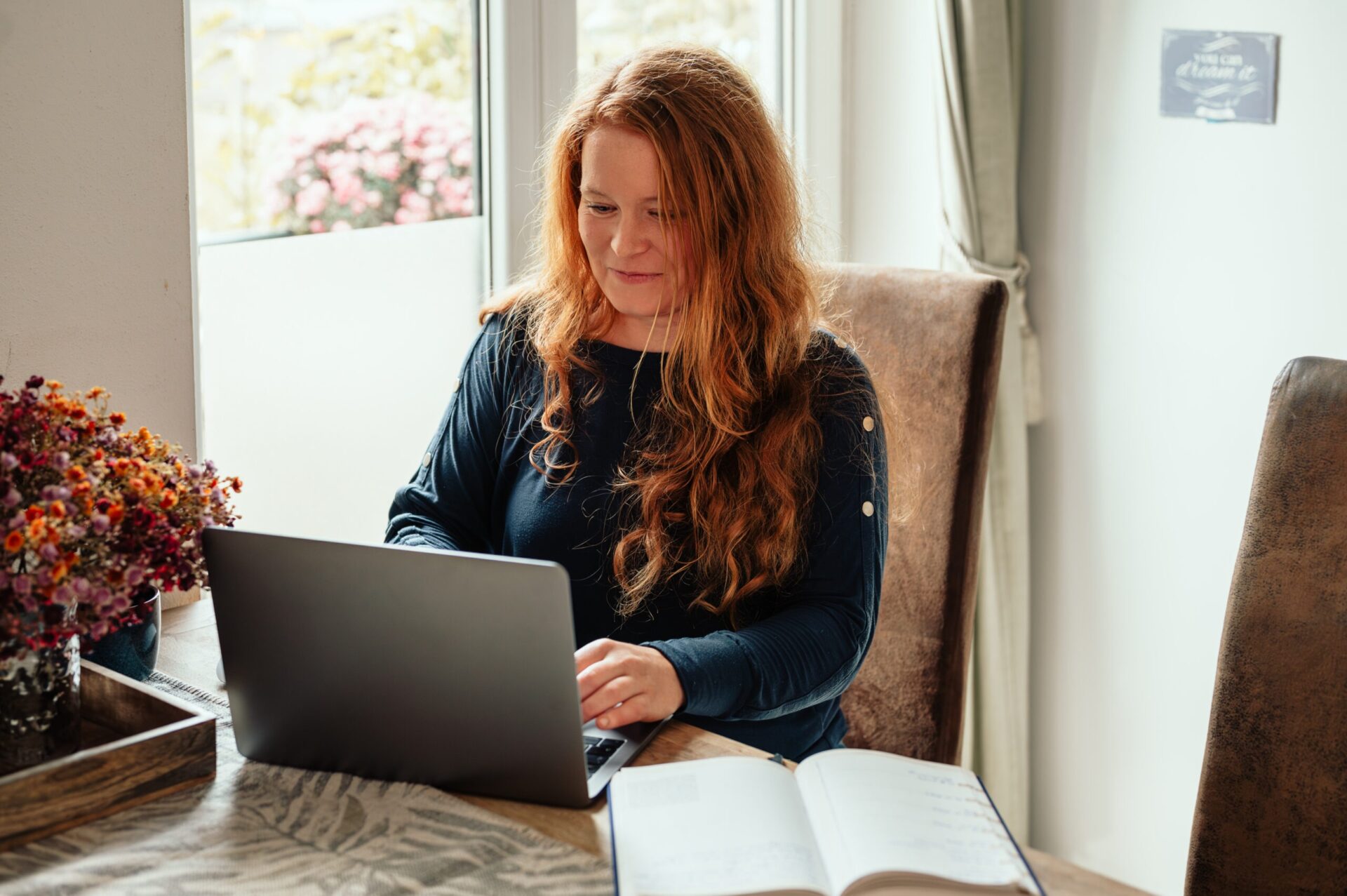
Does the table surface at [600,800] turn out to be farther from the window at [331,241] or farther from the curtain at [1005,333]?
the curtain at [1005,333]

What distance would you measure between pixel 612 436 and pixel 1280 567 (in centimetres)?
68

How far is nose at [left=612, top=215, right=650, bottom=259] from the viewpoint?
1353 mm

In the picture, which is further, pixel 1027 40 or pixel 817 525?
pixel 1027 40

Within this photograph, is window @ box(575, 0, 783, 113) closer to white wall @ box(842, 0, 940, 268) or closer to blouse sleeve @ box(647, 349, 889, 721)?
white wall @ box(842, 0, 940, 268)

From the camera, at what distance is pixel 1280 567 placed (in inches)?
43.1

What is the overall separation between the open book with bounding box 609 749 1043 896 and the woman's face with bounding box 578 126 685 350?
0.59 metres

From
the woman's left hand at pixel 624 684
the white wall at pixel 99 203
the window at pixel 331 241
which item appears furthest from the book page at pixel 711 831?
the window at pixel 331 241

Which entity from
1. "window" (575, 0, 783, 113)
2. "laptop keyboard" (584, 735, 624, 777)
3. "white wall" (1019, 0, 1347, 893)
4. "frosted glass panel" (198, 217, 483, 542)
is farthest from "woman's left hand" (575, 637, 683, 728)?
"white wall" (1019, 0, 1347, 893)

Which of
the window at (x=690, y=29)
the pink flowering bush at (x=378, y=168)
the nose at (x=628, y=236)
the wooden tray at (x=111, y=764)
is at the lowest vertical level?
the wooden tray at (x=111, y=764)

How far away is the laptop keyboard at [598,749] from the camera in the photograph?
101 centimetres

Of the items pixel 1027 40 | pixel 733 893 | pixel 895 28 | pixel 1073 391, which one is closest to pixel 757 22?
pixel 895 28

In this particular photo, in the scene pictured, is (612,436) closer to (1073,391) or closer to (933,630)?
(933,630)

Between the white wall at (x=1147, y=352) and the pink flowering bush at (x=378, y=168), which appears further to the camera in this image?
the white wall at (x=1147, y=352)

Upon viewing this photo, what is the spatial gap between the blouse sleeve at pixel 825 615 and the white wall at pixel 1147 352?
86 cm
